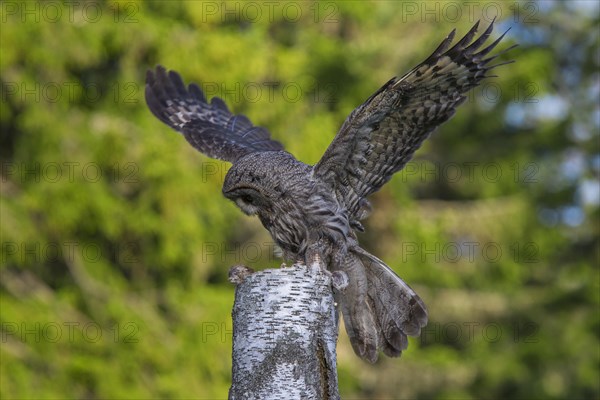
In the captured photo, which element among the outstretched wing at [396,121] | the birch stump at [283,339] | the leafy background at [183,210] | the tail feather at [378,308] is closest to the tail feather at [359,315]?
the tail feather at [378,308]

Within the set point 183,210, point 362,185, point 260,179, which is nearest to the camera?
point 260,179

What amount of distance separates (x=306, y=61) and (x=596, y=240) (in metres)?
6.86

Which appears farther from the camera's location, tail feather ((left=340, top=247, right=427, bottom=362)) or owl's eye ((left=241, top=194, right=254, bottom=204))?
owl's eye ((left=241, top=194, right=254, bottom=204))

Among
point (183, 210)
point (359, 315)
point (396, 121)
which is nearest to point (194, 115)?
point (396, 121)

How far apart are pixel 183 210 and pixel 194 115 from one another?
14.3 ft

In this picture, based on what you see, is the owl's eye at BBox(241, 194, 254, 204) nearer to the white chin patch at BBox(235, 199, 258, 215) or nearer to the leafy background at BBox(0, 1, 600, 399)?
the white chin patch at BBox(235, 199, 258, 215)

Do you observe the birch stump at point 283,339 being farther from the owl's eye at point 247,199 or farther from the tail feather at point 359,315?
the owl's eye at point 247,199

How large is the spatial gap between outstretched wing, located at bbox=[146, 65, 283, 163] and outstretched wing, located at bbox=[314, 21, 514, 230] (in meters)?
1.29

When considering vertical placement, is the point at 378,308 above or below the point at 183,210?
below

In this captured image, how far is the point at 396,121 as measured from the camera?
18.5 feet

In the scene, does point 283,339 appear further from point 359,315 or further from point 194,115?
point 194,115

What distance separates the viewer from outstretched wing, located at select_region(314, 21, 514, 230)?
17.6ft

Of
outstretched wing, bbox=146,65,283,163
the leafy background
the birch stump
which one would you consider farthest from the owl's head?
the leafy background

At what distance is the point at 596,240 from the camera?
18203mm
